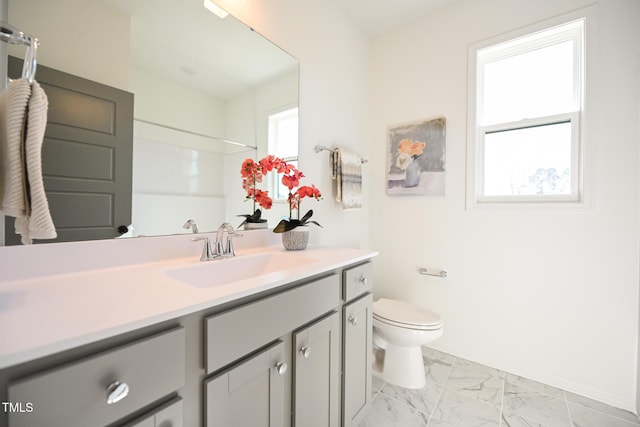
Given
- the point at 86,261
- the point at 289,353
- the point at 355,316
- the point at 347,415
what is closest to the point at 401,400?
the point at 347,415

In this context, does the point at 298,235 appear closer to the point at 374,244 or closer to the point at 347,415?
the point at 347,415

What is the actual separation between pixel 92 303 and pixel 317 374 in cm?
74

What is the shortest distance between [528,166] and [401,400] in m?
1.71

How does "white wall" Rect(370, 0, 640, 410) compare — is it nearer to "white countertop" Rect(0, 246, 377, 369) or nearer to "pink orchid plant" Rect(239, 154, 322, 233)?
"pink orchid plant" Rect(239, 154, 322, 233)

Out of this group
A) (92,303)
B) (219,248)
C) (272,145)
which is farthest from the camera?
(272,145)

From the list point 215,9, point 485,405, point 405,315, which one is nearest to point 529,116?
point 405,315

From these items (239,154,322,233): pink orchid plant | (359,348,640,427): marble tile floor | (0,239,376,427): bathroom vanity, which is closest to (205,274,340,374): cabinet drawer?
(0,239,376,427): bathroom vanity

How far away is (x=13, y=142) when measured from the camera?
49 cm

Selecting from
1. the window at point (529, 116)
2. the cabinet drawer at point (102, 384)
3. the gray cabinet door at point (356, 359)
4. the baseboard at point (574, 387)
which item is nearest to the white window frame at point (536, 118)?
the window at point (529, 116)

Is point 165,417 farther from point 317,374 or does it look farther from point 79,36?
point 79,36

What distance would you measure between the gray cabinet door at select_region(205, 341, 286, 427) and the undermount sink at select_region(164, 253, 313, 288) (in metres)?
0.36

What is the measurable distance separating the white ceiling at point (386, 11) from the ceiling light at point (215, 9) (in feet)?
3.64

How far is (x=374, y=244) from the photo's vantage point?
232 centimetres

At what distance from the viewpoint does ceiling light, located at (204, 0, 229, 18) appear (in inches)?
46.1
